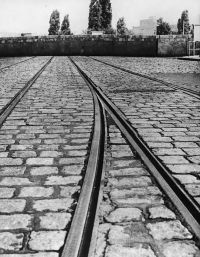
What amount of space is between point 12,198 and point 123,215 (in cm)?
93

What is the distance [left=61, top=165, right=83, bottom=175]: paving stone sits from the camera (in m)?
3.51

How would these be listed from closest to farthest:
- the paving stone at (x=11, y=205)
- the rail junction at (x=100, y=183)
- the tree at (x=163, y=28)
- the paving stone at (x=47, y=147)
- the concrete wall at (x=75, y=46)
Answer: the rail junction at (x=100, y=183) → the paving stone at (x=11, y=205) → the paving stone at (x=47, y=147) → the concrete wall at (x=75, y=46) → the tree at (x=163, y=28)

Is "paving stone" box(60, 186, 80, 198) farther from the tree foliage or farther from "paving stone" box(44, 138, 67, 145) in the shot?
the tree foliage

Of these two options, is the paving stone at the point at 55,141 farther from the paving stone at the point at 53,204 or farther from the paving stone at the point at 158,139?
the paving stone at the point at 53,204

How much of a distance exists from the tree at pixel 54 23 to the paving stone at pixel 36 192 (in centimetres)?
9387

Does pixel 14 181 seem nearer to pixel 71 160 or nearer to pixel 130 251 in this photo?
pixel 71 160

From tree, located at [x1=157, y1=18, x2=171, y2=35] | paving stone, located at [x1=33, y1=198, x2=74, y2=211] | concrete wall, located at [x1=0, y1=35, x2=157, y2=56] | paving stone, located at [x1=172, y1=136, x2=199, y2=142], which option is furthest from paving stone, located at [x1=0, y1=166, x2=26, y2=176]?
tree, located at [x1=157, y1=18, x2=171, y2=35]

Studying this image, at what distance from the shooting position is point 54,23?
9400cm

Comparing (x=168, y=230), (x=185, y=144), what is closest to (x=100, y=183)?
(x=168, y=230)

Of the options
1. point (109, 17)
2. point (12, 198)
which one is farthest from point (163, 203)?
point (109, 17)

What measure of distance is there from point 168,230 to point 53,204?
0.91m

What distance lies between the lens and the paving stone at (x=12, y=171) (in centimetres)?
351

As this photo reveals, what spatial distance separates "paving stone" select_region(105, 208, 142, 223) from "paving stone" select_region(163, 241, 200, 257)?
0.39 meters

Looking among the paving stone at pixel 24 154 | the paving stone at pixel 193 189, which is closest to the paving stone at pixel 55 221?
the paving stone at pixel 193 189
